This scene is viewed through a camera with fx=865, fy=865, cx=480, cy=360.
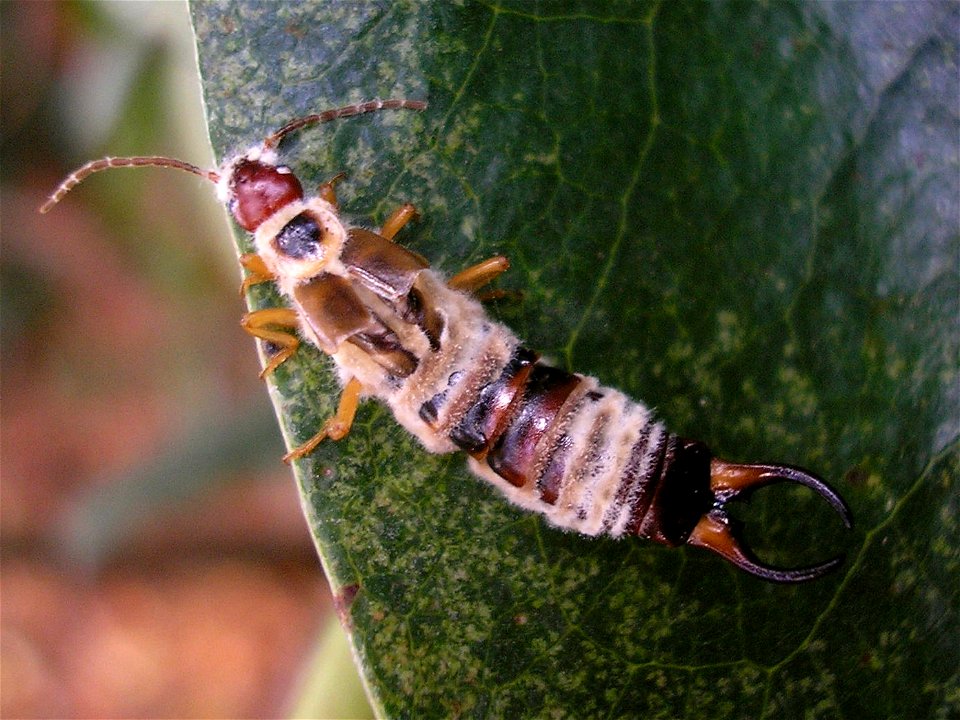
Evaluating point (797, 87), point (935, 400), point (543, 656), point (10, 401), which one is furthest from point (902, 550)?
point (10, 401)

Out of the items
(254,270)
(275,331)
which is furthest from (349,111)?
(275,331)

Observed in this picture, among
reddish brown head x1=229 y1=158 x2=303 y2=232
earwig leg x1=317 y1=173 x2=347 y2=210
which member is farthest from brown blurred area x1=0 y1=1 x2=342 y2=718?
earwig leg x1=317 y1=173 x2=347 y2=210

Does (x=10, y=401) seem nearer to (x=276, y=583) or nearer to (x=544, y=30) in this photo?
(x=276, y=583)

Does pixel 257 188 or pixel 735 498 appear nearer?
pixel 735 498

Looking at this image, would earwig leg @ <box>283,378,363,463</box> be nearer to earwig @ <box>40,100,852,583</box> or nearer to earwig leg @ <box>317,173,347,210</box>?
earwig @ <box>40,100,852,583</box>

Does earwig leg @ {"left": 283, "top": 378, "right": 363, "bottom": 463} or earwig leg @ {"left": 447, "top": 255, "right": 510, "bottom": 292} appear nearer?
earwig leg @ {"left": 283, "top": 378, "right": 363, "bottom": 463}

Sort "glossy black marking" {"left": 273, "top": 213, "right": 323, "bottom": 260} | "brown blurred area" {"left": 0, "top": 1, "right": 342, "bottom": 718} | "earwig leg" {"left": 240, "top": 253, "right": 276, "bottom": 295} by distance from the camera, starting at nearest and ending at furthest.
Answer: "earwig leg" {"left": 240, "top": 253, "right": 276, "bottom": 295} < "glossy black marking" {"left": 273, "top": 213, "right": 323, "bottom": 260} < "brown blurred area" {"left": 0, "top": 1, "right": 342, "bottom": 718}

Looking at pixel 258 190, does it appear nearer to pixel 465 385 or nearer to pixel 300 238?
pixel 300 238
